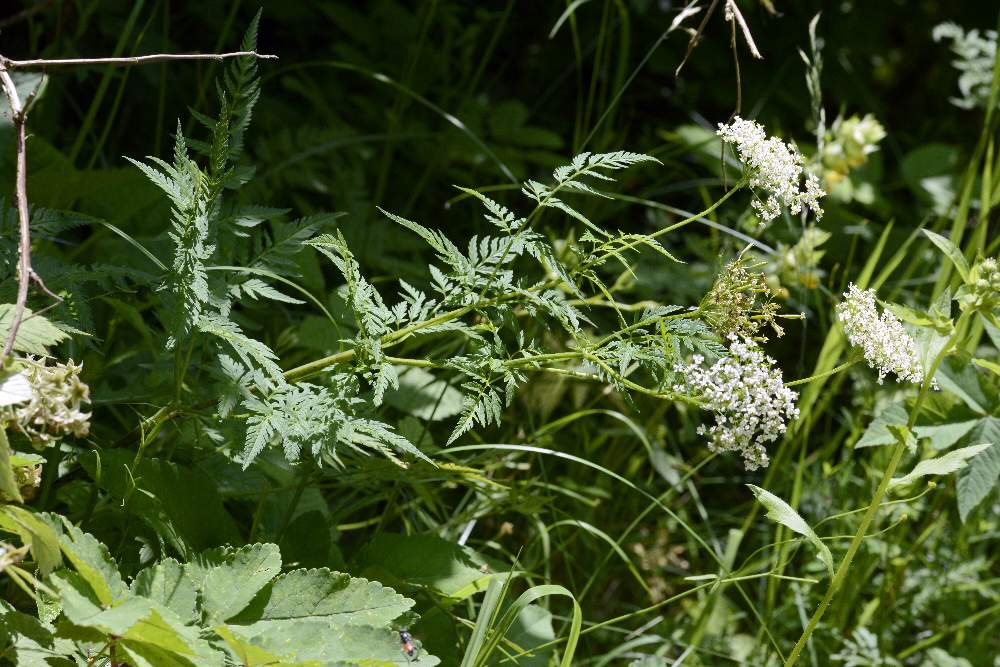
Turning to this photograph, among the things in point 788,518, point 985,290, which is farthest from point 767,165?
point 788,518

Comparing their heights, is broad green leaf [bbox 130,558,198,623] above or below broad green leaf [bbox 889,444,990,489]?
below

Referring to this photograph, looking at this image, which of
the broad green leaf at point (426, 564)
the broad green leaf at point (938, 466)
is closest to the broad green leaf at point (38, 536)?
the broad green leaf at point (426, 564)

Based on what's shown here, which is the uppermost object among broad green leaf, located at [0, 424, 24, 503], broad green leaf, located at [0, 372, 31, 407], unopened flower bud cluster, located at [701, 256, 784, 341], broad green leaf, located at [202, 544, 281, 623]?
broad green leaf, located at [0, 372, 31, 407]

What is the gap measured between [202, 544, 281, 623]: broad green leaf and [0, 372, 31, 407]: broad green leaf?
0.95 ft

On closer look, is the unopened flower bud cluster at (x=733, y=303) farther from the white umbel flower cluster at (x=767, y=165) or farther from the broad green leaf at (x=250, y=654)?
the broad green leaf at (x=250, y=654)

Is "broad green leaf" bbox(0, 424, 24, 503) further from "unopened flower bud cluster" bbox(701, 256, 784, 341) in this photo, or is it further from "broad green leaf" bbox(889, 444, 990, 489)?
"broad green leaf" bbox(889, 444, 990, 489)

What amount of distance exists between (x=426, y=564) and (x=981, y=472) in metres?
0.87

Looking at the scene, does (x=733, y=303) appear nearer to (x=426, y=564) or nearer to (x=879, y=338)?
(x=879, y=338)

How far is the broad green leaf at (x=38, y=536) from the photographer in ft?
3.09

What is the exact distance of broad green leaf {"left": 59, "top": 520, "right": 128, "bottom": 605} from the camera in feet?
3.20

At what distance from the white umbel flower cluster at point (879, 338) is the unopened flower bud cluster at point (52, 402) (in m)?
0.82

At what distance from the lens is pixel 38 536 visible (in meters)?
0.96

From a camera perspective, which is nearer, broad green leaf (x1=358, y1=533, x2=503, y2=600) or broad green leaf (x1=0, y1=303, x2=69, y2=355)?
broad green leaf (x1=0, y1=303, x2=69, y2=355)

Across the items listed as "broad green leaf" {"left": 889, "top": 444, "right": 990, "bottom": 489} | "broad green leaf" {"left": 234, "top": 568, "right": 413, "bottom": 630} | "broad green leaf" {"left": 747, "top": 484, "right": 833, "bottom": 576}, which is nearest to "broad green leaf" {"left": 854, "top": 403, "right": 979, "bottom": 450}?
"broad green leaf" {"left": 889, "top": 444, "right": 990, "bottom": 489}
